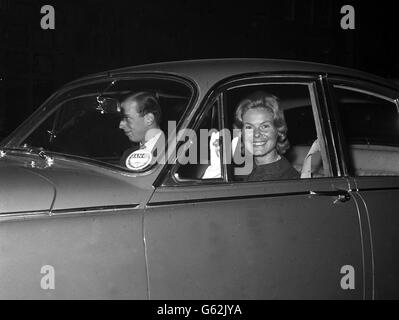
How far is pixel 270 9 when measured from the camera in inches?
762

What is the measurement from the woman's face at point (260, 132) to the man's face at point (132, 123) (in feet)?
1.82

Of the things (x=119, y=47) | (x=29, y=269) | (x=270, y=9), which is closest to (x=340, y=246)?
(x=29, y=269)

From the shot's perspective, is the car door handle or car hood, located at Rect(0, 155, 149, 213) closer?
car hood, located at Rect(0, 155, 149, 213)

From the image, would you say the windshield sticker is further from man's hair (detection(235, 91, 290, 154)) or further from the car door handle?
the car door handle

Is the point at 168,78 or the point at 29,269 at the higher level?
the point at 168,78

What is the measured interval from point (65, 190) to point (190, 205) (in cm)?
55

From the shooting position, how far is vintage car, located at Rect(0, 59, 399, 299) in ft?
8.03

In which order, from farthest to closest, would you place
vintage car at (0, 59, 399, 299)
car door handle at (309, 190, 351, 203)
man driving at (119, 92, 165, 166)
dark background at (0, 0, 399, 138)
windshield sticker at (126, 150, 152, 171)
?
dark background at (0, 0, 399, 138) → man driving at (119, 92, 165, 166) → car door handle at (309, 190, 351, 203) → windshield sticker at (126, 150, 152, 171) → vintage car at (0, 59, 399, 299)

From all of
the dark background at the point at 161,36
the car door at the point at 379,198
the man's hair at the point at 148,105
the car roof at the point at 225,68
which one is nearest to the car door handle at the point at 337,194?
the car door at the point at 379,198

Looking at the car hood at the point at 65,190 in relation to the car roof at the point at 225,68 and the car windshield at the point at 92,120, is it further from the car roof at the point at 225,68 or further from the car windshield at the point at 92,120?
the car roof at the point at 225,68

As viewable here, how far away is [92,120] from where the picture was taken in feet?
11.5

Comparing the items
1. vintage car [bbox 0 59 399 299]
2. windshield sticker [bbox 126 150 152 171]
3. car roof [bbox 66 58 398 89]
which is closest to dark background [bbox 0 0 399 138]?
vintage car [bbox 0 59 399 299]
